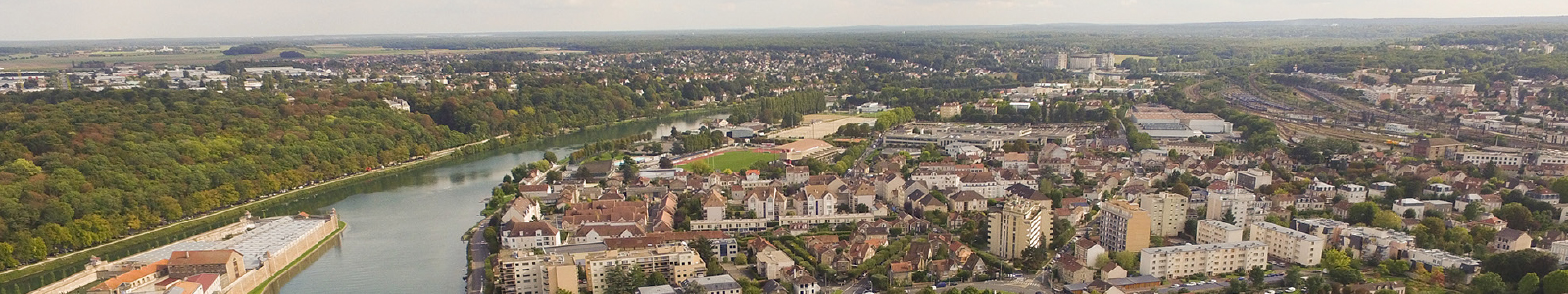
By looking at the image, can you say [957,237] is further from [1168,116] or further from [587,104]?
[587,104]

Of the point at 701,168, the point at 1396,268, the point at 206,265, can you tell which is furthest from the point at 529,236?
the point at 1396,268

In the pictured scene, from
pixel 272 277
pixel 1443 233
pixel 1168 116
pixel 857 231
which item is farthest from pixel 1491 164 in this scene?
pixel 272 277

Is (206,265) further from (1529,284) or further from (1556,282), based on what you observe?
(1556,282)

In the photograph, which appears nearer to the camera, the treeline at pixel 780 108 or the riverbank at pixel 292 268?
the riverbank at pixel 292 268

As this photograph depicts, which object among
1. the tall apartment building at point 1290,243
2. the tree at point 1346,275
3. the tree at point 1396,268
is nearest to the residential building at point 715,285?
the tree at point 1346,275

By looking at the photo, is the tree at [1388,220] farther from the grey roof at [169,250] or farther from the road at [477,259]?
the grey roof at [169,250]

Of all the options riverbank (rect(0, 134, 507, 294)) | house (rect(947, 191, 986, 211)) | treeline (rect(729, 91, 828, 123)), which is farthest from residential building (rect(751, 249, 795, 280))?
treeline (rect(729, 91, 828, 123))

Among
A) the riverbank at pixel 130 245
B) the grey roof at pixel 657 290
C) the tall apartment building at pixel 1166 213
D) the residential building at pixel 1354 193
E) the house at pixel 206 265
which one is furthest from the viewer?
the residential building at pixel 1354 193
